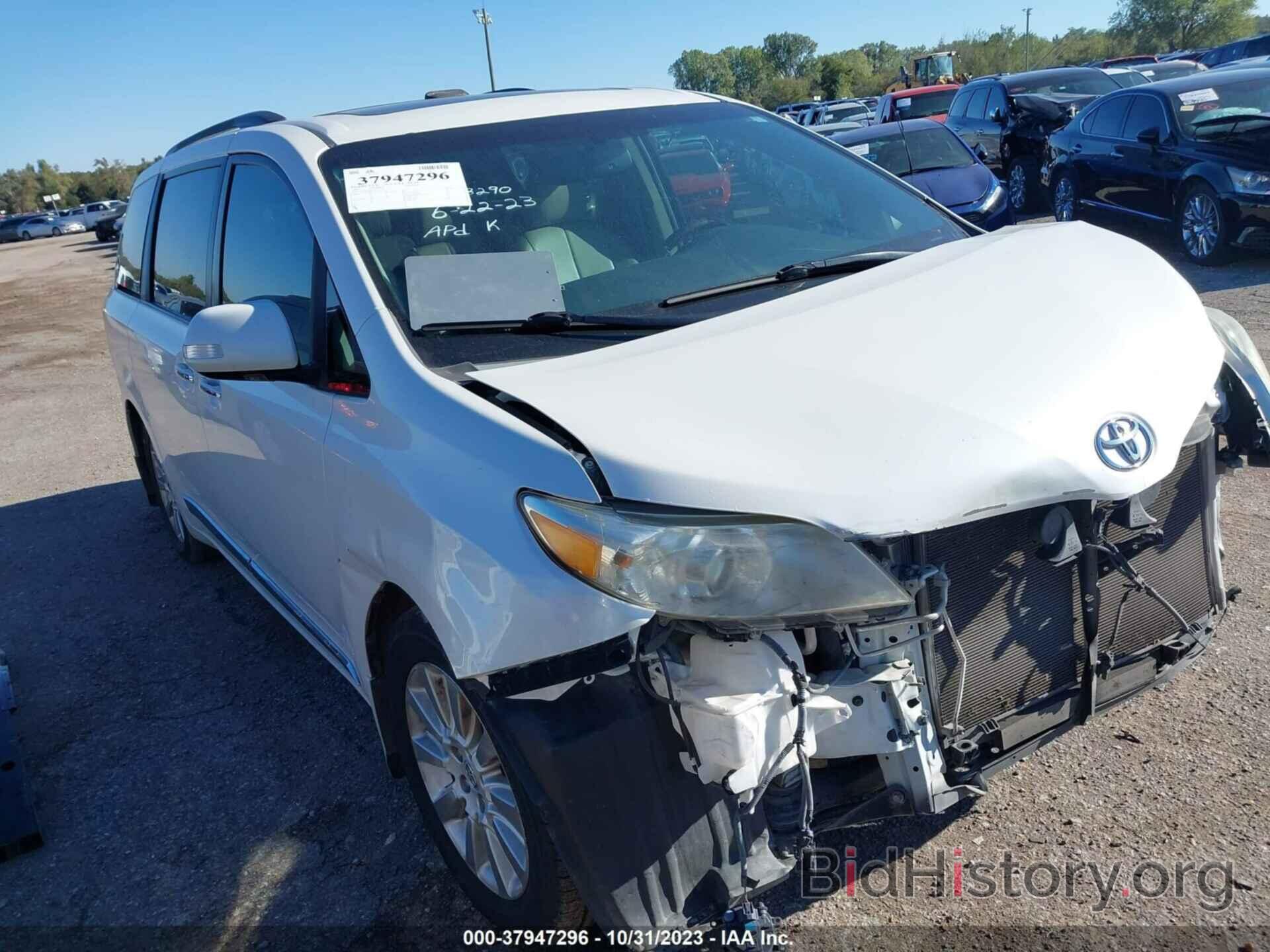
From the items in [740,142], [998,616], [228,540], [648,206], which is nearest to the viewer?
[998,616]

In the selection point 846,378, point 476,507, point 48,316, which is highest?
point 846,378

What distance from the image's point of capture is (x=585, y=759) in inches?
76.5

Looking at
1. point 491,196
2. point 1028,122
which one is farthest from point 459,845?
point 1028,122

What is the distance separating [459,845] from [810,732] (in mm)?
1065

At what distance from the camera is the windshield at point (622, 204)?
2.85 metres

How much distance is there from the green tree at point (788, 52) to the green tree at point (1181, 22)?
1942 inches

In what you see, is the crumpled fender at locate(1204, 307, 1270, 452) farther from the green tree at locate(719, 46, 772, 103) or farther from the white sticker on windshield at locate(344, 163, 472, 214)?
the green tree at locate(719, 46, 772, 103)

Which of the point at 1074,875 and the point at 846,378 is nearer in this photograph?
the point at 846,378

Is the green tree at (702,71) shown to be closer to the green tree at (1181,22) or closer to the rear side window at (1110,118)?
the green tree at (1181,22)

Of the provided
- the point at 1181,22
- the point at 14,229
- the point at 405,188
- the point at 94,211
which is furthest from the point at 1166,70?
the point at 14,229

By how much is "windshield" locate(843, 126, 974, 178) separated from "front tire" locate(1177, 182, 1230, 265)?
2011 millimetres

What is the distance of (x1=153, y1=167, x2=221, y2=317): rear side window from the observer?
3.87 m

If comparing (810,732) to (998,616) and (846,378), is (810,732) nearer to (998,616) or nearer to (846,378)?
(998,616)

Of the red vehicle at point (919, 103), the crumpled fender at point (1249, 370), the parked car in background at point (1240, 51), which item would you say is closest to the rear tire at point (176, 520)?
the crumpled fender at point (1249, 370)
